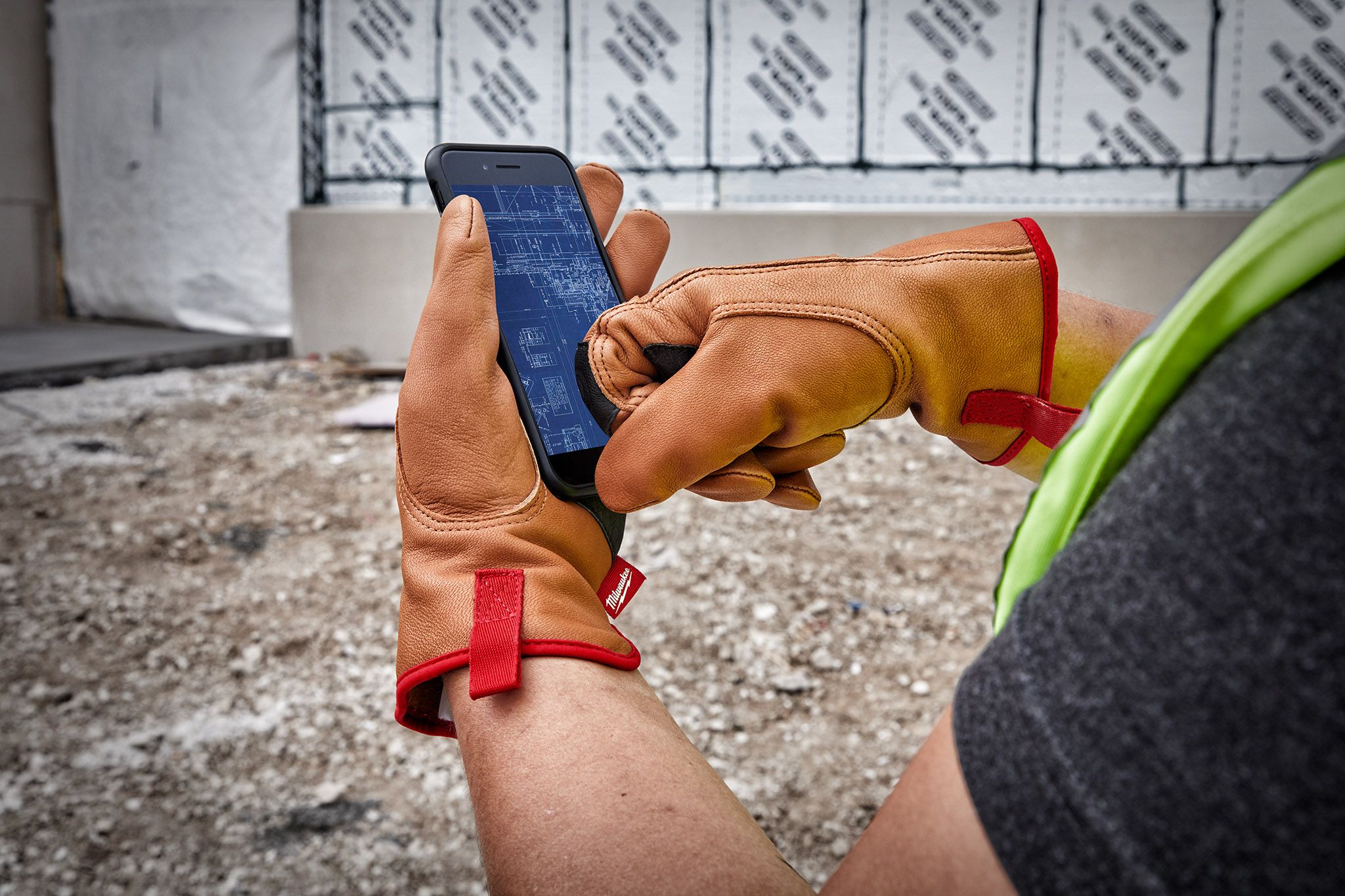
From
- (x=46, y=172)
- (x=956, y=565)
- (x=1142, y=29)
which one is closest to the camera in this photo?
(x=956, y=565)

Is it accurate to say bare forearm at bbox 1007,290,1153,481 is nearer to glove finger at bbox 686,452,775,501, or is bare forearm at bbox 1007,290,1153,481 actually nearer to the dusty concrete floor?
glove finger at bbox 686,452,775,501

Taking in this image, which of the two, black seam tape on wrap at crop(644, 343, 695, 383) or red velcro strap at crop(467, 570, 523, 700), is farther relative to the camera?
black seam tape on wrap at crop(644, 343, 695, 383)

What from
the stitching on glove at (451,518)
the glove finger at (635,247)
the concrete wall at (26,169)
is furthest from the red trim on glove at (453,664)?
the concrete wall at (26,169)

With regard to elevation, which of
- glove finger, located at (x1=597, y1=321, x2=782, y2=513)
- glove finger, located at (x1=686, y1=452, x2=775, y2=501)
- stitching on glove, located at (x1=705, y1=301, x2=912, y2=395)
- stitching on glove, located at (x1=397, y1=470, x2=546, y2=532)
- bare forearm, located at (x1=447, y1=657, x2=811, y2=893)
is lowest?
bare forearm, located at (x1=447, y1=657, x2=811, y2=893)

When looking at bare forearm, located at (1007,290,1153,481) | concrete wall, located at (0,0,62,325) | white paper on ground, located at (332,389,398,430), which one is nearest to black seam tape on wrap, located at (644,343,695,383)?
bare forearm, located at (1007,290,1153,481)

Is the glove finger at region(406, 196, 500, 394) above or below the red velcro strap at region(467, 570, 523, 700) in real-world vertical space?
above

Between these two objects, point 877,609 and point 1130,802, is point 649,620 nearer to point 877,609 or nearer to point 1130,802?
point 877,609

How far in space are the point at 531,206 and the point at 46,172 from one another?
6190mm

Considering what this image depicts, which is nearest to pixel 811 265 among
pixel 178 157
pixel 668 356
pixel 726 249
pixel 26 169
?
pixel 668 356

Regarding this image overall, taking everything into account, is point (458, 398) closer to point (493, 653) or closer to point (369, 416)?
point (493, 653)

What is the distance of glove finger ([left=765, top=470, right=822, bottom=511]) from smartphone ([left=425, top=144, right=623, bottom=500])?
185 millimetres

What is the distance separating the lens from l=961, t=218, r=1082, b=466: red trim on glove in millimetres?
809

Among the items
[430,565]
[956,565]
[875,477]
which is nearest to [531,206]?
[430,565]

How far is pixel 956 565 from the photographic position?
87.3 inches
